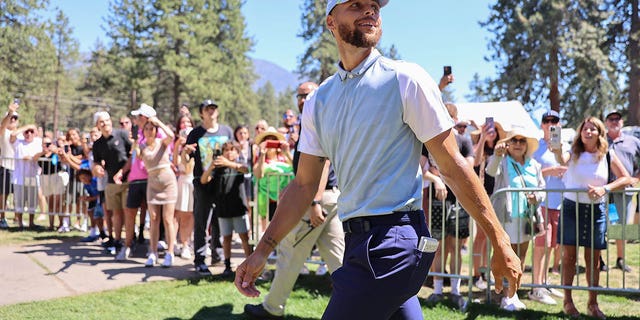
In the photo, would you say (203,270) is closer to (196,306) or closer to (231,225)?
(231,225)

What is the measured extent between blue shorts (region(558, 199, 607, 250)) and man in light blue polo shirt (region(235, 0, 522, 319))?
12.8ft

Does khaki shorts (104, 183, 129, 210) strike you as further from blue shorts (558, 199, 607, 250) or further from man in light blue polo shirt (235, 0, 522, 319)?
man in light blue polo shirt (235, 0, 522, 319)

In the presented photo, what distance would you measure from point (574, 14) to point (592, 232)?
2833 centimetres

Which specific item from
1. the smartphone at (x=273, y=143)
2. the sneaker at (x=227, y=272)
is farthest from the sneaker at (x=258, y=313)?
the smartphone at (x=273, y=143)

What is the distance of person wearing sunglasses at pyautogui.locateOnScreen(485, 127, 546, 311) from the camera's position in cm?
591

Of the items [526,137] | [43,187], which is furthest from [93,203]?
[526,137]

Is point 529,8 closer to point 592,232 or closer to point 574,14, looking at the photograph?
point 574,14

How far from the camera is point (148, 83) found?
39812 millimetres

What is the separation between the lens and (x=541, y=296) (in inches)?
244

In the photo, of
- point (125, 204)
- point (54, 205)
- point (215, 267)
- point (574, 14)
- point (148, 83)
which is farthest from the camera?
point (148, 83)

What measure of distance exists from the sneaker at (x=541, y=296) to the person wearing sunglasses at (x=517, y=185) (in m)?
0.32

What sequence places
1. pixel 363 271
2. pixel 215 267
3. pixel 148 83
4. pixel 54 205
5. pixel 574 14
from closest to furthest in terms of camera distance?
pixel 363 271
pixel 215 267
pixel 54 205
pixel 574 14
pixel 148 83

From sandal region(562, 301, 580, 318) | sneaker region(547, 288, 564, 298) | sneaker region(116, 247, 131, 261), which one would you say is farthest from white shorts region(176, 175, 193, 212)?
sandal region(562, 301, 580, 318)

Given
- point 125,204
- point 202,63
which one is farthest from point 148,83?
point 125,204
